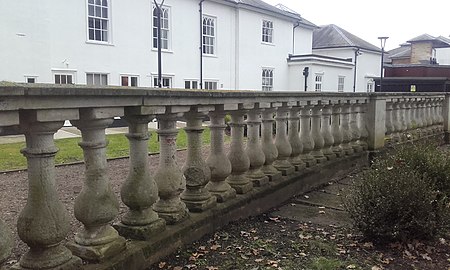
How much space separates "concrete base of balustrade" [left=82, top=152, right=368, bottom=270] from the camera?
2781mm

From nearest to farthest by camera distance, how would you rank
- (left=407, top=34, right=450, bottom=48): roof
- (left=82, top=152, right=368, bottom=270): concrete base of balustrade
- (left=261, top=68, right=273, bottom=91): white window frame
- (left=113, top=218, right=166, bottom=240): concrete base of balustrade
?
(left=82, top=152, right=368, bottom=270): concrete base of balustrade → (left=113, top=218, right=166, bottom=240): concrete base of balustrade → (left=261, top=68, right=273, bottom=91): white window frame → (left=407, top=34, right=450, bottom=48): roof

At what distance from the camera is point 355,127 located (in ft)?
22.2

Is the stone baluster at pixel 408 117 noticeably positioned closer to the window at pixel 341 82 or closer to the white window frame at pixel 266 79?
the white window frame at pixel 266 79

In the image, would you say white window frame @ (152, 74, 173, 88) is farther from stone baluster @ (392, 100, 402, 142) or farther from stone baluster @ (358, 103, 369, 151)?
stone baluster @ (358, 103, 369, 151)

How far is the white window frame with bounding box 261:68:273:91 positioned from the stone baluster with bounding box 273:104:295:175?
24.5 meters

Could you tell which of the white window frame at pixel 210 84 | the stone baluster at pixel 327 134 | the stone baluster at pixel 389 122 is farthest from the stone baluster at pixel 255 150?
the white window frame at pixel 210 84

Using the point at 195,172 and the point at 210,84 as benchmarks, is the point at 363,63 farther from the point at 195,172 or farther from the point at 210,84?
the point at 195,172

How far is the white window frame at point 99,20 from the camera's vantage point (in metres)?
18.0

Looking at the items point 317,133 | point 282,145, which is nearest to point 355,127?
point 317,133

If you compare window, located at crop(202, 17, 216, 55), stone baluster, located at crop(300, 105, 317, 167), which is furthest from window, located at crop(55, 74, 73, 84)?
stone baluster, located at crop(300, 105, 317, 167)

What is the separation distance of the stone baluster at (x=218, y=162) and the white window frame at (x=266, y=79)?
2558cm

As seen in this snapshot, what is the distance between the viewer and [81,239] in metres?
2.58

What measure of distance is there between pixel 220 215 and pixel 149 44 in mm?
17946

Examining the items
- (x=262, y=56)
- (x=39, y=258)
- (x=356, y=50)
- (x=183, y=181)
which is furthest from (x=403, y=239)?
(x=356, y=50)
